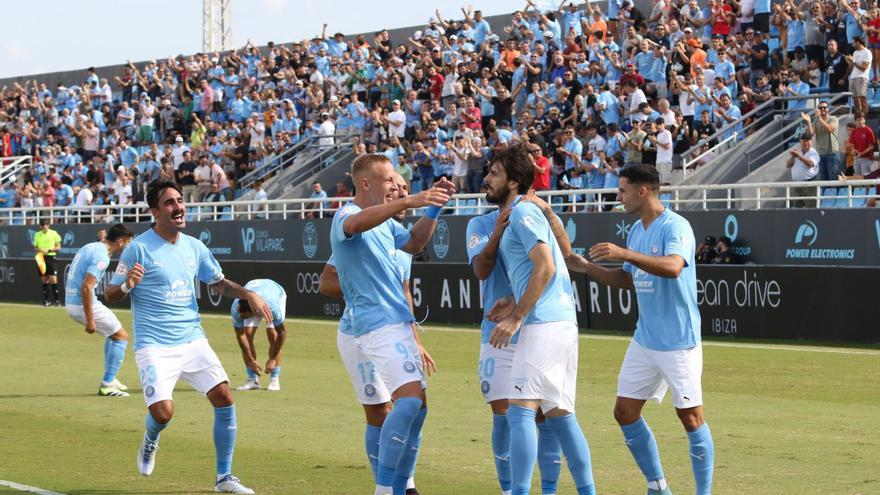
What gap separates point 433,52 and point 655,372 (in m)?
28.0

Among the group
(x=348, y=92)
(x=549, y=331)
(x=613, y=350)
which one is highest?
(x=348, y=92)

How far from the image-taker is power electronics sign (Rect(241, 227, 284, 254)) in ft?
117

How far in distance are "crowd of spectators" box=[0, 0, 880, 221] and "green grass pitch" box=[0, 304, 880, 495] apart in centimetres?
770

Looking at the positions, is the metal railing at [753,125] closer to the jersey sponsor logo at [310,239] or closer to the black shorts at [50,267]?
the jersey sponsor logo at [310,239]

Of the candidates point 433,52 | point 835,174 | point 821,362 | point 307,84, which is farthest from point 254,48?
point 821,362

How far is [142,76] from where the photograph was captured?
49.5 meters

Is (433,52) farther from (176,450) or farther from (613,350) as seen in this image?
(176,450)

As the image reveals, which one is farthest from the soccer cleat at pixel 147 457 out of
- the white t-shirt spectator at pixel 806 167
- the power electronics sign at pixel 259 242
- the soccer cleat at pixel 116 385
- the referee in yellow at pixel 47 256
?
the referee in yellow at pixel 47 256

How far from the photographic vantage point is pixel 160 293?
34.0 ft

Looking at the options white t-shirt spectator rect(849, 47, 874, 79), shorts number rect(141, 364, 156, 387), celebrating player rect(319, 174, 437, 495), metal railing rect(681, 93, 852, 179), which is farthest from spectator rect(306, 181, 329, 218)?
celebrating player rect(319, 174, 437, 495)

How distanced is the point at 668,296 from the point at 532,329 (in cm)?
114

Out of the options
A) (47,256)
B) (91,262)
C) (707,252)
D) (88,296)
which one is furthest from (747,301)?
(47,256)

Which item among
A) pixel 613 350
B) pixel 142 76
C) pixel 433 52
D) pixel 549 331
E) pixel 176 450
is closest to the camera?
pixel 549 331

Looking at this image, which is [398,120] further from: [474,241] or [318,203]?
[474,241]
